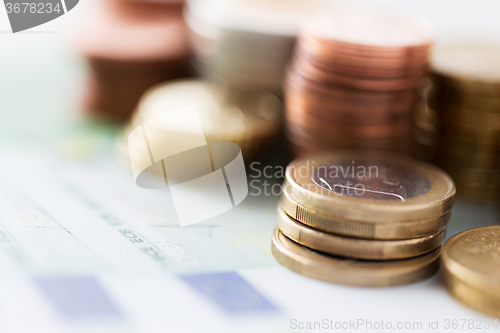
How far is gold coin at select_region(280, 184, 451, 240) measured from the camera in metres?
1.38

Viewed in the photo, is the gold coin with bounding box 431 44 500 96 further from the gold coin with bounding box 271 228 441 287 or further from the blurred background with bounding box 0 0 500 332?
the gold coin with bounding box 271 228 441 287

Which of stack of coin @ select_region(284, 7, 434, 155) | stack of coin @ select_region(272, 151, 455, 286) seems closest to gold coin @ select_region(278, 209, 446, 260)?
stack of coin @ select_region(272, 151, 455, 286)

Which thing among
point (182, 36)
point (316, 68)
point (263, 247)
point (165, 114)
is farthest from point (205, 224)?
point (182, 36)

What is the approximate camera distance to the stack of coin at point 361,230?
4.52 ft

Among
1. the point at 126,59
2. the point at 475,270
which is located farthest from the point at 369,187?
the point at 126,59

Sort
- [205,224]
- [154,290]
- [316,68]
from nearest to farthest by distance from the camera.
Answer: [154,290] → [205,224] → [316,68]

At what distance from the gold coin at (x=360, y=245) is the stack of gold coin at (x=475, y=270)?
6 cm

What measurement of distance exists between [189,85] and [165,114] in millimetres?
282

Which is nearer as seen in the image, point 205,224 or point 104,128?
point 205,224

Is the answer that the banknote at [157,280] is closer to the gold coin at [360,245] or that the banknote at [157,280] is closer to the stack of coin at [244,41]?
the gold coin at [360,245]

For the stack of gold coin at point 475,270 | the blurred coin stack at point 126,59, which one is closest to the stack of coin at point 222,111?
the blurred coin stack at point 126,59

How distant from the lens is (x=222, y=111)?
201cm

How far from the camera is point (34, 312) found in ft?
4.00

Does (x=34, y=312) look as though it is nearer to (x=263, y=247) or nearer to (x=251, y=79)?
(x=263, y=247)
